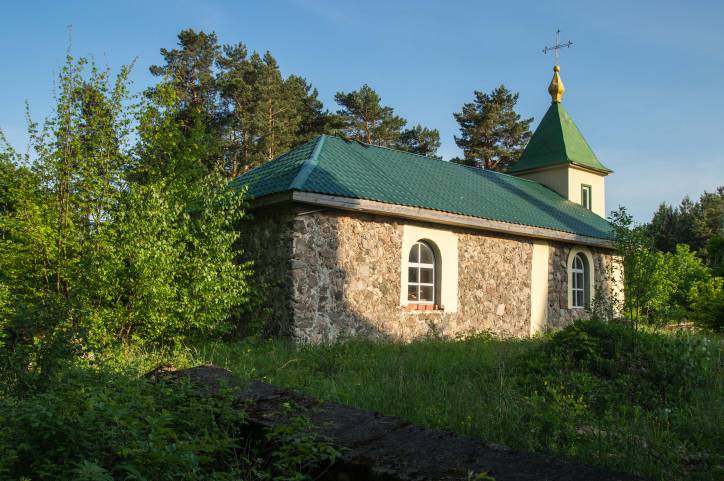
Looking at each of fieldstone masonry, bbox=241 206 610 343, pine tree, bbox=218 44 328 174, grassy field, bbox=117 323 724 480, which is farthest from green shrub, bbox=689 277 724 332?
pine tree, bbox=218 44 328 174

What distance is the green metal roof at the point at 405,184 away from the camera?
10562 mm

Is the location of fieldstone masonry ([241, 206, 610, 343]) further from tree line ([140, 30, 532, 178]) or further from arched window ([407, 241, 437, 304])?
tree line ([140, 30, 532, 178])

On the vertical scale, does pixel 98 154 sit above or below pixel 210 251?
above

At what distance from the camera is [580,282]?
1580 cm

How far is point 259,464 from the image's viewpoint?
128 inches

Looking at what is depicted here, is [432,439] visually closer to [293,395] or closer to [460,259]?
[293,395]

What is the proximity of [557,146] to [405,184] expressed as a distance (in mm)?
10212

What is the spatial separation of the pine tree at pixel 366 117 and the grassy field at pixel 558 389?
69.5 feet

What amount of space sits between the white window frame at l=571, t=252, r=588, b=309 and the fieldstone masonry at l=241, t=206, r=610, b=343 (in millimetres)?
3707

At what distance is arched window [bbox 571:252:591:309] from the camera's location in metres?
15.6

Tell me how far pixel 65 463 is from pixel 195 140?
Answer: 10798 mm

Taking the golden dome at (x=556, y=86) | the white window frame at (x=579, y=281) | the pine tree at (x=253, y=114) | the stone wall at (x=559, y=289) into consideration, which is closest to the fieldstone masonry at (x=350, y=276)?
the stone wall at (x=559, y=289)

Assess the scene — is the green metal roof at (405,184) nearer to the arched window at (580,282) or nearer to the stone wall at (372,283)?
the stone wall at (372,283)

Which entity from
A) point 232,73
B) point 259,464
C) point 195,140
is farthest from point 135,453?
point 232,73
